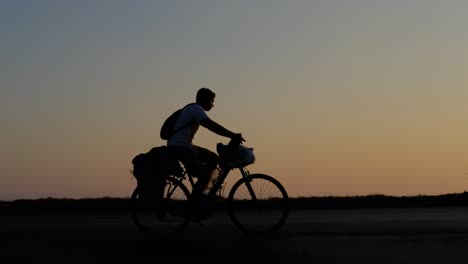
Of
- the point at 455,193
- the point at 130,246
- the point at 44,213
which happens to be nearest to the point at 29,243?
the point at 130,246

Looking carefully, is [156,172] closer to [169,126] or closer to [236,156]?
[169,126]

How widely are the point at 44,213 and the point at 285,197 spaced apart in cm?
987

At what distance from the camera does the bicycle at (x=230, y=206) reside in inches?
485

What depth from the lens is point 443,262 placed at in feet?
29.0

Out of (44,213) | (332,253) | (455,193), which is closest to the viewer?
(332,253)

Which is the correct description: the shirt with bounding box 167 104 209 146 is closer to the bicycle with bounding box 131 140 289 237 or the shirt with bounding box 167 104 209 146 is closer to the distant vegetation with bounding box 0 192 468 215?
the bicycle with bounding box 131 140 289 237

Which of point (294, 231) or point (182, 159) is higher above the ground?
point (182, 159)

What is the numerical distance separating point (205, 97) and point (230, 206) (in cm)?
150

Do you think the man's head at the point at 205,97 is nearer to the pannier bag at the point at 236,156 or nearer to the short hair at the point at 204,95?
the short hair at the point at 204,95

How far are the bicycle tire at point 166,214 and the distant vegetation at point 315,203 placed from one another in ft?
29.2

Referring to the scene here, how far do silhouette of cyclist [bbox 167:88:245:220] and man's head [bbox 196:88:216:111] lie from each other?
0.31 ft

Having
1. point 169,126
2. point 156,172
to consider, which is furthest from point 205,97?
point 156,172

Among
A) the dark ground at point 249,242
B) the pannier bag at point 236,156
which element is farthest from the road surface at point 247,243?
the pannier bag at point 236,156

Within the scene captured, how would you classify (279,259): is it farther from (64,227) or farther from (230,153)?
(64,227)
